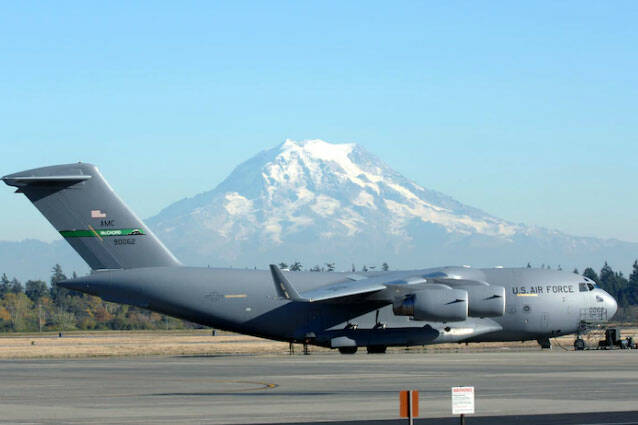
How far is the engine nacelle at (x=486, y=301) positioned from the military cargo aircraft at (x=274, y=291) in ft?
0.15

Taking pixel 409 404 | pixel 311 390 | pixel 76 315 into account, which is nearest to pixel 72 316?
pixel 76 315

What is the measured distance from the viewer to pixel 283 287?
46.4 metres

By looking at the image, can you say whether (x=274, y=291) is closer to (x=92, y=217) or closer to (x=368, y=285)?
(x=368, y=285)

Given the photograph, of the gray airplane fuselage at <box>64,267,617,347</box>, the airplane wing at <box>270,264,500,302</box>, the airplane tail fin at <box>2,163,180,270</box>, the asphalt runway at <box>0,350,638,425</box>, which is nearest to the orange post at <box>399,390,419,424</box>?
the asphalt runway at <box>0,350,638,425</box>

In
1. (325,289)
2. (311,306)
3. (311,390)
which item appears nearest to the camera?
(311,390)

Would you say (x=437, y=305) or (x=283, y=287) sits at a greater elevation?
(x=283, y=287)

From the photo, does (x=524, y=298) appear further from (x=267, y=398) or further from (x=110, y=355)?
(x=267, y=398)

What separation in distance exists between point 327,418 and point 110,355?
36.9 m

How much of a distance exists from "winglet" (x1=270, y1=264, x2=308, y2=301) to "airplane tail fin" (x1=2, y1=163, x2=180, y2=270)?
6304mm

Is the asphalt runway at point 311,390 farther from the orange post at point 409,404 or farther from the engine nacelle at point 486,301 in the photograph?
the engine nacelle at point 486,301

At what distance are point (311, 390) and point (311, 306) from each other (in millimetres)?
21160

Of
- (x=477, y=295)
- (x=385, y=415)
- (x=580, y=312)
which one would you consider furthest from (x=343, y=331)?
(x=385, y=415)

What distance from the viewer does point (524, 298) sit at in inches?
1999

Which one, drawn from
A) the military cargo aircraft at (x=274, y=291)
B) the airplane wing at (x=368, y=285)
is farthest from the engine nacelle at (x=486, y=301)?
the airplane wing at (x=368, y=285)
